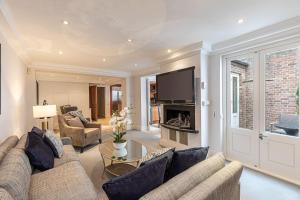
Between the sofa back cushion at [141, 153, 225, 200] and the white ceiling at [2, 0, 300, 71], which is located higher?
the white ceiling at [2, 0, 300, 71]

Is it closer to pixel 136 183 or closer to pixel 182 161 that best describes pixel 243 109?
pixel 182 161

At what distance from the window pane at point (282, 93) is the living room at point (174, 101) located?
2cm

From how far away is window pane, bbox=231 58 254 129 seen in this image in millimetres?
3340

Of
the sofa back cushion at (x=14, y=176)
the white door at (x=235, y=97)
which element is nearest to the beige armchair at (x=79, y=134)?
the sofa back cushion at (x=14, y=176)

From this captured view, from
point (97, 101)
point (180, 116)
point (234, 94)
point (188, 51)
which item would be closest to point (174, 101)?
point (180, 116)

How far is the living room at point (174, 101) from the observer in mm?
1563

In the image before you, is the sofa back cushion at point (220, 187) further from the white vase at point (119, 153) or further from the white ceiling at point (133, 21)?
the white ceiling at point (133, 21)

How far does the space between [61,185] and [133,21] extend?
2.23 meters

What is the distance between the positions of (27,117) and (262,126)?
560cm

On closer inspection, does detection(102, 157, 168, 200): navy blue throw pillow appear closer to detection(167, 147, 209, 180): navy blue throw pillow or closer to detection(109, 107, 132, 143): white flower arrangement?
detection(167, 147, 209, 180): navy blue throw pillow

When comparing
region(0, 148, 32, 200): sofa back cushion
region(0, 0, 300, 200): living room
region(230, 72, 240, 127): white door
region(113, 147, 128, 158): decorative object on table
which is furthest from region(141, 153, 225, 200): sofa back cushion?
region(230, 72, 240, 127): white door

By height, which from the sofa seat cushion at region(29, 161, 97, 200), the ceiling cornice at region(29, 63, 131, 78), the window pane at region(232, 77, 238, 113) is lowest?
the sofa seat cushion at region(29, 161, 97, 200)

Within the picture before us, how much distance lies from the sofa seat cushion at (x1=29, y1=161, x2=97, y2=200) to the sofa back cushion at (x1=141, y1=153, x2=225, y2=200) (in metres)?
Result: 0.79

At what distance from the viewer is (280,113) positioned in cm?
292
